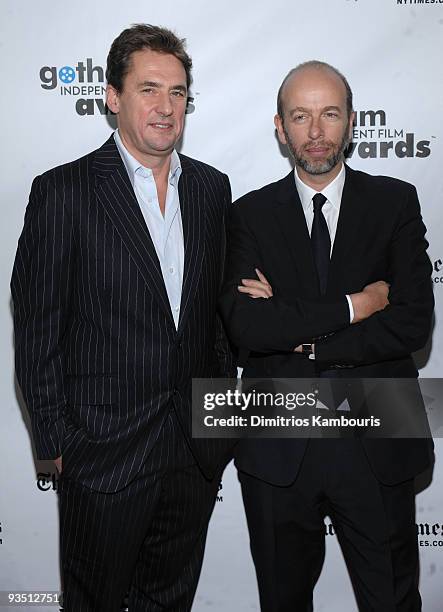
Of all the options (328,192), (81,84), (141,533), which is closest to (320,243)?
(328,192)

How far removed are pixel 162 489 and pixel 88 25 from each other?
1748mm

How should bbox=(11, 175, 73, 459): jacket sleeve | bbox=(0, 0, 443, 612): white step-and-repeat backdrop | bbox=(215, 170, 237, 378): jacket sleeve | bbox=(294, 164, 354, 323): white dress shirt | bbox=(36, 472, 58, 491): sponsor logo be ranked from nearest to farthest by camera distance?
1. bbox=(11, 175, 73, 459): jacket sleeve
2. bbox=(294, 164, 354, 323): white dress shirt
3. bbox=(215, 170, 237, 378): jacket sleeve
4. bbox=(0, 0, 443, 612): white step-and-repeat backdrop
5. bbox=(36, 472, 58, 491): sponsor logo

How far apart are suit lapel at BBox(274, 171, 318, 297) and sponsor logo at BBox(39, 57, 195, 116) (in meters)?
0.77

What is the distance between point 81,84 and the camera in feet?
9.44

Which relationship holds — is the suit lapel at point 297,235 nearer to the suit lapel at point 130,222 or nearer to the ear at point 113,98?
the suit lapel at point 130,222

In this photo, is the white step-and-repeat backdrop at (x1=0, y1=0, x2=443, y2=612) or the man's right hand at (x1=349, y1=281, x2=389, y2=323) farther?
the white step-and-repeat backdrop at (x1=0, y1=0, x2=443, y2=612)

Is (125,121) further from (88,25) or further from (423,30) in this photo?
(423,30)

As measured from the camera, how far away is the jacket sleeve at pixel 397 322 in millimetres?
2176

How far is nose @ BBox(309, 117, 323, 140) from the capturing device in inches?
88.7

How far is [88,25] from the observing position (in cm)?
284

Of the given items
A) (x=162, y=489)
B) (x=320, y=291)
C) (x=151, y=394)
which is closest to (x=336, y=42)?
(x=320, y=291)

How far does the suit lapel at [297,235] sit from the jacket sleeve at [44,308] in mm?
658

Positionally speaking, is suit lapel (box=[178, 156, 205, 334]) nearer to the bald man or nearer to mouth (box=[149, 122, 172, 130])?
the bald man

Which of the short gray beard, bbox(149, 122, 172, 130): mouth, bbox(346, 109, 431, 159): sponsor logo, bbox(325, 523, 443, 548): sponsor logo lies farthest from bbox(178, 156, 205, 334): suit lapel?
bbox(325, 523, 443, 548): sponsor logo
